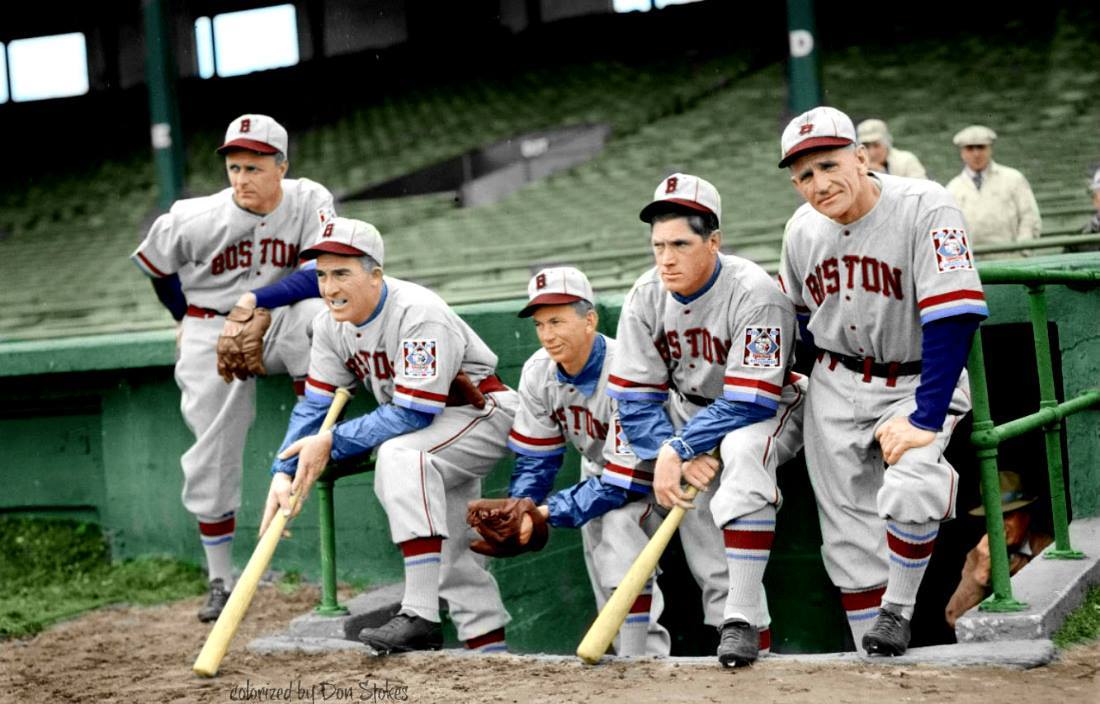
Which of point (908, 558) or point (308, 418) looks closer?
point (908, 558)

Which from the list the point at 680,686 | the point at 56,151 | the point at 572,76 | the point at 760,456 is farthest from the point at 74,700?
the point at 56,151

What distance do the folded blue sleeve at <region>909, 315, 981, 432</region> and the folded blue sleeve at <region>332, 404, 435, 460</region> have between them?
1.53 metres

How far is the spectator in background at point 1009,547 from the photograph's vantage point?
4473 mm

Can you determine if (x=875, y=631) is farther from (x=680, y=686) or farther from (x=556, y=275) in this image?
(x=556, y=275)

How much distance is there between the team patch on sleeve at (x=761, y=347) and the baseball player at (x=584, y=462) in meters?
0.55

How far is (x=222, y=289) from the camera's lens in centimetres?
485

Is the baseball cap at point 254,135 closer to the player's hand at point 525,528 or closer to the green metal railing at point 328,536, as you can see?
the green metal railing at point 328,536

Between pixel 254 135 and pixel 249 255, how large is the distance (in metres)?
0.48

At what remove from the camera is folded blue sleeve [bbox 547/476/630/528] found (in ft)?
12.8

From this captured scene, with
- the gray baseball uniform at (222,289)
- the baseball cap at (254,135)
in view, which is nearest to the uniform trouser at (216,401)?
the gray baseball uniform at (222,289)

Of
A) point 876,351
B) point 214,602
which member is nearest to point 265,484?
point 214,602

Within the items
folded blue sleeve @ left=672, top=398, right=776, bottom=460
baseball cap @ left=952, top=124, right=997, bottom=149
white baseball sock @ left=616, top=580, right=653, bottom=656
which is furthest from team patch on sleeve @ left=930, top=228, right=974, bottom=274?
baseball cap @ left=952, top=124, right=997, bottom=149

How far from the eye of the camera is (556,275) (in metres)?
4.00

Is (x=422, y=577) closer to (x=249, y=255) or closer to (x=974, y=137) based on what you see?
(x=249, y=255)
